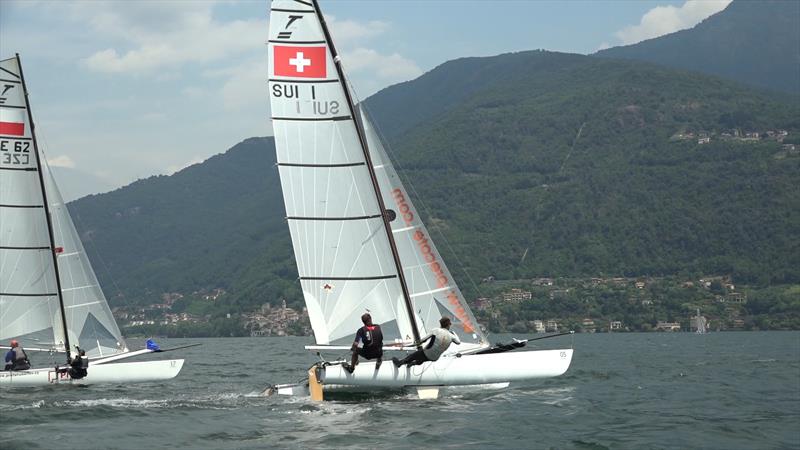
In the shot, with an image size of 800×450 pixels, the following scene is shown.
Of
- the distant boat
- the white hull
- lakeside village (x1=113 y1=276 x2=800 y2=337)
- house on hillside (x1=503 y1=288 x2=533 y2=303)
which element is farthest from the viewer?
house on hillside (x1=503 y1=288 x2=533 y2=303)

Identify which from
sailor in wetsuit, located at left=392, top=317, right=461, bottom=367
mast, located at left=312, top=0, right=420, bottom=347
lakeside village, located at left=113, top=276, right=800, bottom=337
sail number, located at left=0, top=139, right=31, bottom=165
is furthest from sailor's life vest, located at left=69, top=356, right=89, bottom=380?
lakeside village, located at left=113, top=276, right=800, bottom=337

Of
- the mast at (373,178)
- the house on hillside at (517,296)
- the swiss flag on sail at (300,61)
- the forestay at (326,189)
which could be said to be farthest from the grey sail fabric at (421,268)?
the house on hillside at (517,296)

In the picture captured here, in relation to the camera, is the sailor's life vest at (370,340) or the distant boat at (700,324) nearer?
the sailor's life vest at (370,340)

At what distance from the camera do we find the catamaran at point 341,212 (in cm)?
2233

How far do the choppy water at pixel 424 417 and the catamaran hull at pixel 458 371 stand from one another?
399 millimetres

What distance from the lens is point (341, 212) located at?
2247 centimetres

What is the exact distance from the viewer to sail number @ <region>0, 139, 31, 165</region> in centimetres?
2836

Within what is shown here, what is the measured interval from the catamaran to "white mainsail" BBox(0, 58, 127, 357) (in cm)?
940

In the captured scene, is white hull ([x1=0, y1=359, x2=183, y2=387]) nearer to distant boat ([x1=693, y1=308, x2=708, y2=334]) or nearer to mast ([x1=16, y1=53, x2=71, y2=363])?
mast ([x1=16, y1=53, x2=71, y2=363])

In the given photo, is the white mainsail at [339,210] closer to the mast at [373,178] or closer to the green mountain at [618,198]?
the mast at [373,178]

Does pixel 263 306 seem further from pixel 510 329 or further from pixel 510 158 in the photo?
pixel 510 158

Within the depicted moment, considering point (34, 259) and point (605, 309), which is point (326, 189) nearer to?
point (34, 259)

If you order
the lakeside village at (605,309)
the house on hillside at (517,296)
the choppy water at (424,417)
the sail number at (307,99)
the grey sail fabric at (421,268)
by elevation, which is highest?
the sail number at (307,99)

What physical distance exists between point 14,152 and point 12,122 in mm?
836
